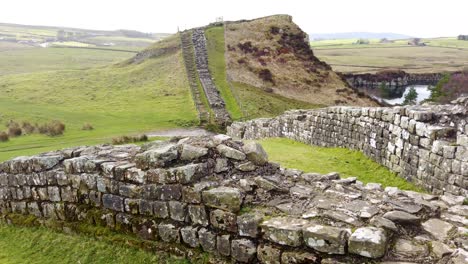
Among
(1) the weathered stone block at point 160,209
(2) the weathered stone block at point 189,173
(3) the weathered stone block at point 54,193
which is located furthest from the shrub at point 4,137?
(2) the weathered stone block at point 189,173

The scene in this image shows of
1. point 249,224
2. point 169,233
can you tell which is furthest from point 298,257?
point 169,233

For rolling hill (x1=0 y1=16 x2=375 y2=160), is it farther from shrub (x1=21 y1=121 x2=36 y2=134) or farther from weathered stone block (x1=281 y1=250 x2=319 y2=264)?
weathered stone block (x1=281 y1=250 x2=319 y2=264)

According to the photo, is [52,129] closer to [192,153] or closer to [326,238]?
[192,153]

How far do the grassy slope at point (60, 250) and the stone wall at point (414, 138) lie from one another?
6962 mm

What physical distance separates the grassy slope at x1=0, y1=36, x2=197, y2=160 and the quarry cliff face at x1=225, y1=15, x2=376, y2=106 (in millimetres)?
8700

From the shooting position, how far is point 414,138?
37.3 feet

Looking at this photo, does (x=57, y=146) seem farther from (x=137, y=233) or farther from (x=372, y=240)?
(x=372, y=240)

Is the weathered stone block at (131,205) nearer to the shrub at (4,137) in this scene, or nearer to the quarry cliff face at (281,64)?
the shrub at (4,137)

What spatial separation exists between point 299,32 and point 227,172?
5919 cm

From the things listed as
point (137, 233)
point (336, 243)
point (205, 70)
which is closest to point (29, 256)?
point (137, 233)

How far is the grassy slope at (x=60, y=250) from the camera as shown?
7836mm

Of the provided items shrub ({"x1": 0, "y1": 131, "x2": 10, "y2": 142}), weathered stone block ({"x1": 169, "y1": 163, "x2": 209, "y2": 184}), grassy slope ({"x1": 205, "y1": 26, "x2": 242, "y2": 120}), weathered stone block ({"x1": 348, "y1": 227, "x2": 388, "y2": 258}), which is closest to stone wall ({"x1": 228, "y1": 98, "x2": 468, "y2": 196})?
weathered stone block ({"x1": 348, "y1": 227, "x2": 388, "y2": 258})

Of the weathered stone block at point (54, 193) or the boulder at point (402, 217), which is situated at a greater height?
the boulder at point (402, 217)

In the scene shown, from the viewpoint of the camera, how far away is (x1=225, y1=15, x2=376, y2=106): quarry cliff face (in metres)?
52.2
